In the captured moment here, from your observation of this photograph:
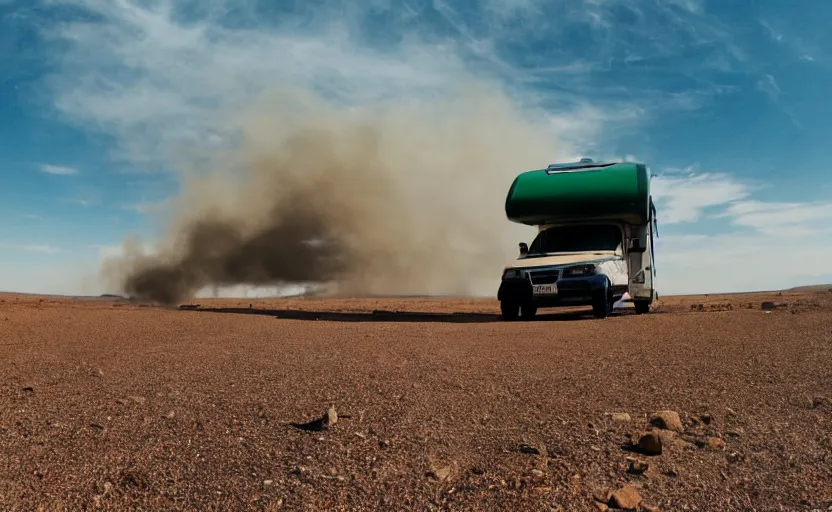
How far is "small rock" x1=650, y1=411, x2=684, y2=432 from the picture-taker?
169 inches

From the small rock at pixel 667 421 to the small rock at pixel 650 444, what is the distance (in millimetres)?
438

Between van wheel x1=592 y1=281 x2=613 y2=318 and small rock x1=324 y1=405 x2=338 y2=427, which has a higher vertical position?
van wheel x1=592 y1=281 x2=613 y2=318

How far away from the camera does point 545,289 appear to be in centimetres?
1238

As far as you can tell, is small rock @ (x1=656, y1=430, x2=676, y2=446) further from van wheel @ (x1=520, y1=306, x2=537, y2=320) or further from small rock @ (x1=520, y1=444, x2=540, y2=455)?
van wheel @ (x1=520, y1=306, x2=537, y2=320)

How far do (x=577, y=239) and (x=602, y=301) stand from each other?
2.03 m

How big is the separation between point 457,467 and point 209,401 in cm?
257

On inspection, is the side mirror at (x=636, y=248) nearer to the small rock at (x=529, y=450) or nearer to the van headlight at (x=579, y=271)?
the van headlight at (x=579, y=271)

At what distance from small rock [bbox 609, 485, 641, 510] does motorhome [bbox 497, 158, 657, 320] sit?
29.9ft

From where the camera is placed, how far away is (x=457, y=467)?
145 inches

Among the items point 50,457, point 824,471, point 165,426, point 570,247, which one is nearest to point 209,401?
point 165,426

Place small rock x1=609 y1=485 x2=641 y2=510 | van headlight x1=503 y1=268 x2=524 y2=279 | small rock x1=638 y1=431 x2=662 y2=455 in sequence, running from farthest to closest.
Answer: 1. van headlight x1=503 y1=268 x2=524 y2=279
2. small rock x1=638 y1=431 x2=662 y2=455
3. small rock x1=609 y1=485 x2=641 y2=510

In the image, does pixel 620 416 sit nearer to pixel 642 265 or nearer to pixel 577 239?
pixel 577 239

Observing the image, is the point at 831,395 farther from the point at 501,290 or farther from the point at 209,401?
the point at 501,290

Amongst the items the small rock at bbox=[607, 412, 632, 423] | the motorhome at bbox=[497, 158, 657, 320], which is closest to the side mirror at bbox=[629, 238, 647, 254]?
the motorhome at bbox=[497, 158, 657, 320]
